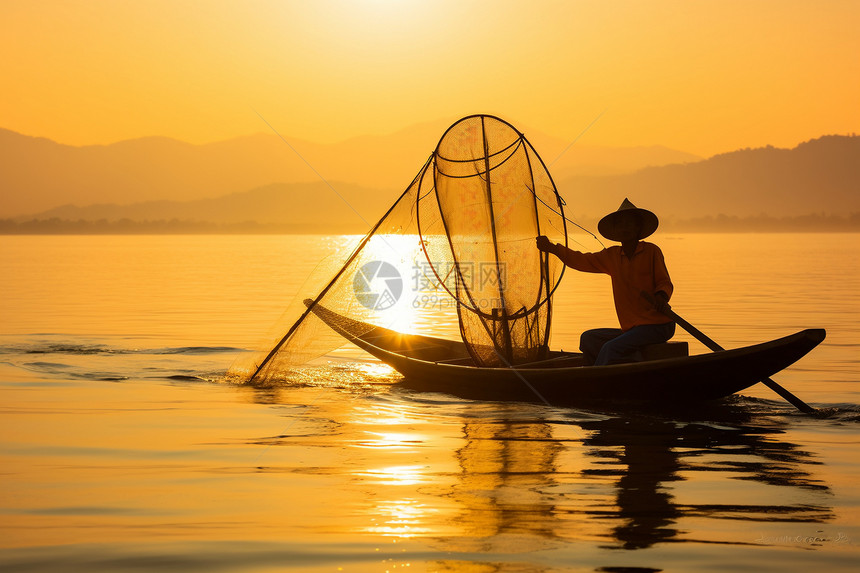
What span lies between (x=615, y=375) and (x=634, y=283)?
0.92 meters

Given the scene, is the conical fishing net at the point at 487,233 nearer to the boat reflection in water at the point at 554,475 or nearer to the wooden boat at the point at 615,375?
the wooden boat at the point at 615,375

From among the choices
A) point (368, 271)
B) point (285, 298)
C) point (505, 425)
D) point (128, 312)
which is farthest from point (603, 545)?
point (285, 298)

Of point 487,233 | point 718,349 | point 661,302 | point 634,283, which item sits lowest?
point 718,349

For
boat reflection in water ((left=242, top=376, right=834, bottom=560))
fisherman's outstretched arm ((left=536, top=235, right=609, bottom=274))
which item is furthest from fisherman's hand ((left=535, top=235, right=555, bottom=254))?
boat reflection in water ((left=242, top=376, right=834, bottom=560))

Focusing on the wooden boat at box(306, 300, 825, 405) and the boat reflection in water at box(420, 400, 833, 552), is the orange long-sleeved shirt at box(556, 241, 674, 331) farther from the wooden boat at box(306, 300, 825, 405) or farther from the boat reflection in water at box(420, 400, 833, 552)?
the boat reflection in water at box(420, 400, 833, 552)

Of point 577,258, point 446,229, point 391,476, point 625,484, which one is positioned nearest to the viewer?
point 625,484

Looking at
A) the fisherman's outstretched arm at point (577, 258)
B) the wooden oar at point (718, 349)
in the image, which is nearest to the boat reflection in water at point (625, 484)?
the wooden oar at point (718, 349)

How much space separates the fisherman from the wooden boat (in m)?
0.23

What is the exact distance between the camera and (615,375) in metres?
8.95

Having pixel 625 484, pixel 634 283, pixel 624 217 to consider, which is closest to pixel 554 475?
pixel 625 484

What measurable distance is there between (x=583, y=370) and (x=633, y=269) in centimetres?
111

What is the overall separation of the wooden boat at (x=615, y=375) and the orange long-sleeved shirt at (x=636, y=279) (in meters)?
0.40

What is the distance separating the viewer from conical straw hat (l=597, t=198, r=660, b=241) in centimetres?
917

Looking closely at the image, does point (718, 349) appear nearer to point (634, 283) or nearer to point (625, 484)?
point (634, 283)
